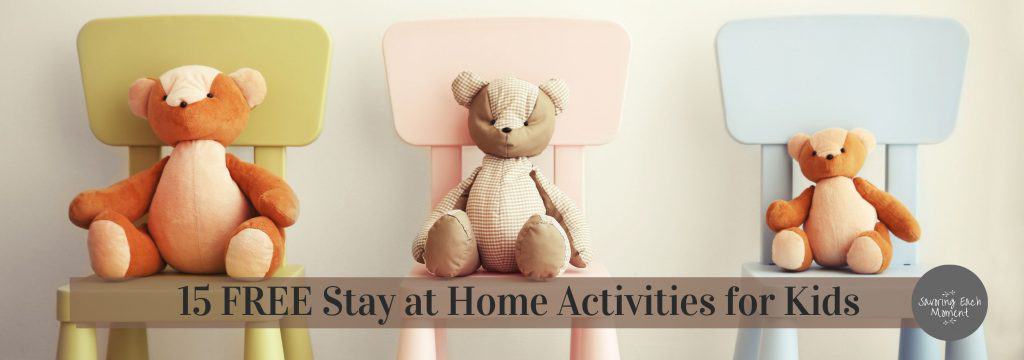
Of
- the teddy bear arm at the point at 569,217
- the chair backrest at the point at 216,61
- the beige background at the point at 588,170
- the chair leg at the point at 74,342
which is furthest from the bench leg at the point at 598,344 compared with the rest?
the chair leg at the point at 74,342

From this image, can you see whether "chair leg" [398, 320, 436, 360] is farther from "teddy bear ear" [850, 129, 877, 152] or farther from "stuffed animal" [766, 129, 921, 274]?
"teddy bear ear" [850, 129, 877, 152]

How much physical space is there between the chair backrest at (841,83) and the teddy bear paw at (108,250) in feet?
2.86

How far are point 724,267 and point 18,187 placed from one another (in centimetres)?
123

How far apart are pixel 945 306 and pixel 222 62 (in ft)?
3.56

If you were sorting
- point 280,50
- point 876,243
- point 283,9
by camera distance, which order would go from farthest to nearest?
point 283,9, point 280,50, point 876,243

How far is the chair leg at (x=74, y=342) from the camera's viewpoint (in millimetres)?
1095

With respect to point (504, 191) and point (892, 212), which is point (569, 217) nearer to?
point (504, 191)

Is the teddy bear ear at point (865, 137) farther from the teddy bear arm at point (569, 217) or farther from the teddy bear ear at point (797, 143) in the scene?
→ the teddy bear arm at point (569, 217)

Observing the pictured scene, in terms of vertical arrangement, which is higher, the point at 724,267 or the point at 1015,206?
the point at 1015,206

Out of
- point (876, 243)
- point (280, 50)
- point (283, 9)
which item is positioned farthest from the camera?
point (283, 9)

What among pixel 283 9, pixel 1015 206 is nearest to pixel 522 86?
pixel 283 9

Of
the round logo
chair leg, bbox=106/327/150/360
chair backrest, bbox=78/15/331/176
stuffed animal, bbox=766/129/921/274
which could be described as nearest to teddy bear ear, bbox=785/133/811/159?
stuffed animal, bbox=766/129/921/274

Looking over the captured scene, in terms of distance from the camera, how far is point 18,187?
1520 mm

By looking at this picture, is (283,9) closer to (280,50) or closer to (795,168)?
(280,50)
